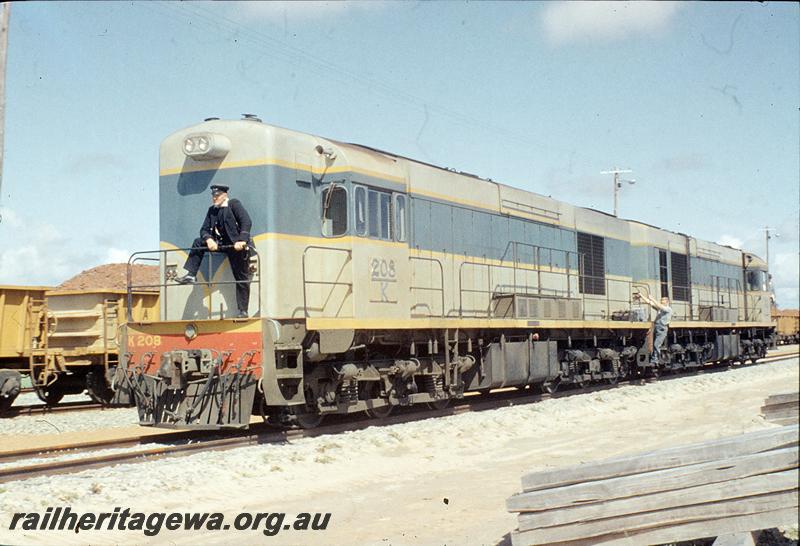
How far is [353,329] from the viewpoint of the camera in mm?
11484

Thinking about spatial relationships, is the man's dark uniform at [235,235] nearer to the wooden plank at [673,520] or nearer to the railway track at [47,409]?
the wooden plank at [673,520]

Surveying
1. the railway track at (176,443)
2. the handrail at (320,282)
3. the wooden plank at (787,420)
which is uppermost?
the handrail at (320,282)

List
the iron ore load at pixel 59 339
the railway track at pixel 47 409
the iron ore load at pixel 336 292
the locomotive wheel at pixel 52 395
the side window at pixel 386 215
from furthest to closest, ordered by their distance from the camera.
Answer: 1. the locomotive wheel at pixel 52 395
2. the iron ore load at pixel 59 339
3. the railway track at pixel 47 409
4. the side window at pixel 386 215
5. the iron ore load at pixel 336 292

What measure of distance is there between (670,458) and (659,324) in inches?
667

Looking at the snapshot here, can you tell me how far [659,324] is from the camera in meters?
21.3

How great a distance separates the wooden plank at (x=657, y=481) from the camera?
186 inches

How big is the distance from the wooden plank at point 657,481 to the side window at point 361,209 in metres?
6.83

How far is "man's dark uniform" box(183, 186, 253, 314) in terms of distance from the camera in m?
11.0

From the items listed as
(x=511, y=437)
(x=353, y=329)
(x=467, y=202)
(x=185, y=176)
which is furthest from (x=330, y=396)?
(x=467, y=202)

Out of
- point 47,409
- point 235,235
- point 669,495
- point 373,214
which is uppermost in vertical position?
point 373,214

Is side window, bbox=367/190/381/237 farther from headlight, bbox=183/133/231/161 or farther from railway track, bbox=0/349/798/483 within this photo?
railway track, bbox=0/349/798/483

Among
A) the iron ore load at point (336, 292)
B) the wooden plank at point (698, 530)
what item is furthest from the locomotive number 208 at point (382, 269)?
the wooden plank at point (698, 530)

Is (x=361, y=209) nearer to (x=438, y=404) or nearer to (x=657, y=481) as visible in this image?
(x=438, y=404)

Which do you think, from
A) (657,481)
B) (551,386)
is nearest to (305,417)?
(657,481)
